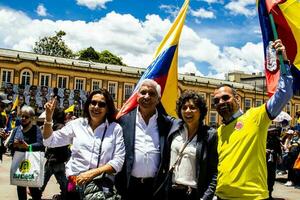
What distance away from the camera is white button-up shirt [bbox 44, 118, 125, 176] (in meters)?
3.65

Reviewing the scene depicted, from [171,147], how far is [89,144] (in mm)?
744

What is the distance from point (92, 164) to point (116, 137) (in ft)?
1.08

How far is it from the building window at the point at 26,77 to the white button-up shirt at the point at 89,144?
1841 inches

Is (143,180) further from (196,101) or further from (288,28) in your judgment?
(288,28)

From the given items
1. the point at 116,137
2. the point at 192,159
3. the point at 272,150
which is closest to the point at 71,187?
the point at 116,137

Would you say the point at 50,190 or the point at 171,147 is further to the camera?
the point at 50,190

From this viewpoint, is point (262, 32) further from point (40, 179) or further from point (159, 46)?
point (40, 179)

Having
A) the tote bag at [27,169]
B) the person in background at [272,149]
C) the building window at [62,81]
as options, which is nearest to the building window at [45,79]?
the building window at [62,81]

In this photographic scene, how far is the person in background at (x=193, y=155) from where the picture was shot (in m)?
3.63

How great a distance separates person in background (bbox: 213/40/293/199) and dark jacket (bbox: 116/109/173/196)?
528 mm

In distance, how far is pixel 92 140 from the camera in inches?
146

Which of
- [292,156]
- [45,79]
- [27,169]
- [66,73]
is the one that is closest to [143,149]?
[27,169]

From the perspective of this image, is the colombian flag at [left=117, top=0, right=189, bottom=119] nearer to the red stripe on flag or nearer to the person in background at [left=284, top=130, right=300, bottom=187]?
the red stripe on flag

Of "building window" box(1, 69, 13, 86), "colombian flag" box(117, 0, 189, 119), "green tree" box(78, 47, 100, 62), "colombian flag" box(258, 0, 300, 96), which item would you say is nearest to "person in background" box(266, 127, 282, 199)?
"colombian flag" box(117, 0, 189, 119)
